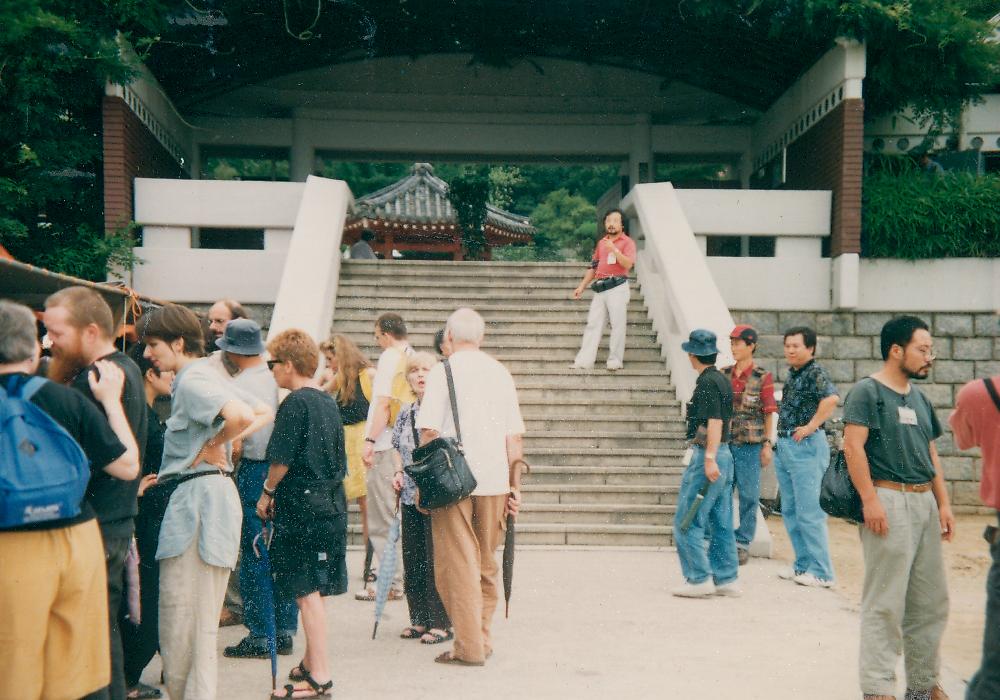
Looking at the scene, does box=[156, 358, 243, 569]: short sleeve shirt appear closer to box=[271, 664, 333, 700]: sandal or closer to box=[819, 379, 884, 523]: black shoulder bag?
box=[271, 664, 333, 700]: sandal

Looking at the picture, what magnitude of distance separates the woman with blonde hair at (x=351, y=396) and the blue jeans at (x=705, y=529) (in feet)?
6.94

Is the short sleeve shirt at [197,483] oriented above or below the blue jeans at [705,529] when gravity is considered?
above

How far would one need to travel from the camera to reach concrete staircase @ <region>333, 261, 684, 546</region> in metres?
8.61

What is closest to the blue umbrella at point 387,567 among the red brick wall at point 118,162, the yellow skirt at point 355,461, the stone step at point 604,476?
the yellow skirt at point 355,461

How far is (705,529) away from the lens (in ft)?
22.4

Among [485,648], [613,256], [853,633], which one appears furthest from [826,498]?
[613,256]

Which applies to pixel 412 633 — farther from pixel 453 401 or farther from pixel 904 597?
pixel 904 597

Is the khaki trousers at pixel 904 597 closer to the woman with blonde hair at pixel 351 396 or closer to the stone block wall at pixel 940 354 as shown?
the woman with blonde hair at pixel 351 396

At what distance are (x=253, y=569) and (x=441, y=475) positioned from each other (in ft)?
4.19

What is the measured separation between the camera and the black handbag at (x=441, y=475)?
4.94 metres

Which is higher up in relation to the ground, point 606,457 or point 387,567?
point 606,457

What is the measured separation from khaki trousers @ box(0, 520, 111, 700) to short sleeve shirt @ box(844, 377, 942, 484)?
3.24 m

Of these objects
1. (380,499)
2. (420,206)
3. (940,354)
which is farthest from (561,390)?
(420,206)

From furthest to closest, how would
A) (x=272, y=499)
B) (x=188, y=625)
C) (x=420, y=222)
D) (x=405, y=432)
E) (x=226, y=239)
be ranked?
(x=420, y=222) < (x=226, y=239) < (x=405, y=432) < (x=272, y=499) < (x=188, y=625)
